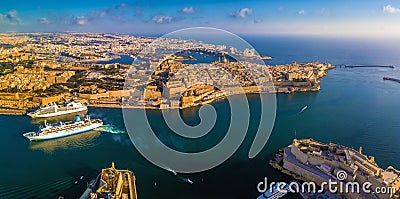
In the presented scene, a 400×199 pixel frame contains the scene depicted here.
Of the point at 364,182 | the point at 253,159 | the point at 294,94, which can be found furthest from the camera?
the point at 294,94

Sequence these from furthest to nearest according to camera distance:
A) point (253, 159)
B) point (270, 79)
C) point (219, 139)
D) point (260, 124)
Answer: point (270, 79)
point (260, 124)
point (219, 139)
point (253, 159)

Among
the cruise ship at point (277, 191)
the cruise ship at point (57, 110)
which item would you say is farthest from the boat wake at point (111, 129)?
the cruise ship at point (277, 191)

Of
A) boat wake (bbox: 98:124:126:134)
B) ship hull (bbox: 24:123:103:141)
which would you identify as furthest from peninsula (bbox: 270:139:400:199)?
ship hull (bbox: 24:123:103:141)

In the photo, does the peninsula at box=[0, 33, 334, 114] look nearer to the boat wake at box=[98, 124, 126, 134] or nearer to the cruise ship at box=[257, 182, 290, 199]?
the boat wake at box=[98, 124, 126, 134]

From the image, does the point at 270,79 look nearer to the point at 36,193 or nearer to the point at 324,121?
the point at 324,121

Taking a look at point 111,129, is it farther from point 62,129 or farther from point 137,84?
point 137,84

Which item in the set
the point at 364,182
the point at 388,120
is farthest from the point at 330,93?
the point at 364,182

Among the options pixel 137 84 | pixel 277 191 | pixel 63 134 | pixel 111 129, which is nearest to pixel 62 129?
pixel 63 134
